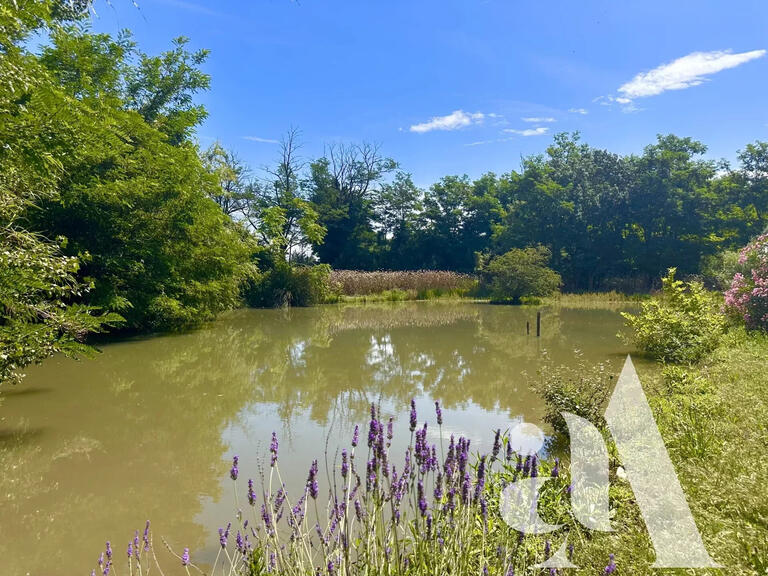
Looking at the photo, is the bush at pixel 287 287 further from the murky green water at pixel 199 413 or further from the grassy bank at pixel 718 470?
the grassy bank at pixel 718 470

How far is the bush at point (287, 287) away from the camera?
80.0ft

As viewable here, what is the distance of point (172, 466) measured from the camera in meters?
5.14

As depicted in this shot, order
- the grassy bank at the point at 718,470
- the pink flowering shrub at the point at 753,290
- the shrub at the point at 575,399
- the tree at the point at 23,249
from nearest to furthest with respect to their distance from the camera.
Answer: the grassy bank at the point at 718,470, the tree at the point at 23,249, the shrub at the point at 575,399, the pink flowering shrub at the point at 753,290

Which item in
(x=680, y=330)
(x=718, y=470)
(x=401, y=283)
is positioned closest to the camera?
(x=718, y=470)

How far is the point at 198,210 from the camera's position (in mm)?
13797

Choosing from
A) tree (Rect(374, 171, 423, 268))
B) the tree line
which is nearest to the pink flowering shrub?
the tree line

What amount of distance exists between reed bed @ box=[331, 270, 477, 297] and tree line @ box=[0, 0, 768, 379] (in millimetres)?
3047

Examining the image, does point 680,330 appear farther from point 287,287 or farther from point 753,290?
point 287,287

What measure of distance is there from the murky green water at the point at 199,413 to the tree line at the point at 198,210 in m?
1.21

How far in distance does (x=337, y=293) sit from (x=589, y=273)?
53.4 feet

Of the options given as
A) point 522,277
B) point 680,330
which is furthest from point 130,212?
point 522,277

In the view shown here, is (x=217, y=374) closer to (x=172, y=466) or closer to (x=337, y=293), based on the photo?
(x=172, y=466)

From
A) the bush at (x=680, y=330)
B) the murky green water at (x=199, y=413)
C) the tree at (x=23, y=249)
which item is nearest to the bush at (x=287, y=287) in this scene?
the murky green water at (x=199, y=413)

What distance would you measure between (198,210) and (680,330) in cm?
1154
